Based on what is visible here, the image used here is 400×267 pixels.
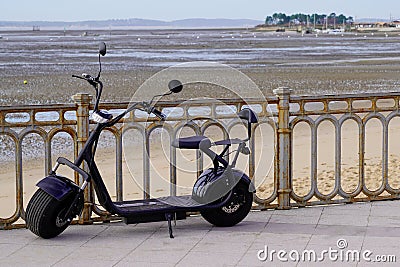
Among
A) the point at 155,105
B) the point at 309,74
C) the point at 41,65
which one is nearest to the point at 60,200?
the point at 155,105

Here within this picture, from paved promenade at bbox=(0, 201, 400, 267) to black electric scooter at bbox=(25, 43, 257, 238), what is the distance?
149 mm

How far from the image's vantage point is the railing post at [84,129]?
7371 mm

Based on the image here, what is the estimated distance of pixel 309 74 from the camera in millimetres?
33812

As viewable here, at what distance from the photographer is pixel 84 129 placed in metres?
7.41

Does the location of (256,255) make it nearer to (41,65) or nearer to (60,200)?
(60,200)

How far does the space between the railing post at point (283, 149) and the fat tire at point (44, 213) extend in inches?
83.6

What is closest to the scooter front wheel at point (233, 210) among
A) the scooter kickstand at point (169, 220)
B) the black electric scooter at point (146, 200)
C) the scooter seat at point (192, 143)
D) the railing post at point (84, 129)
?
the black electric scooter at point (146, 200)

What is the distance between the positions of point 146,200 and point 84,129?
821mm

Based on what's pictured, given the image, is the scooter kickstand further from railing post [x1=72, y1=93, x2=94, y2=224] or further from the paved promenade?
railing post [x1=72, y1=93, x2=94, y2=224]

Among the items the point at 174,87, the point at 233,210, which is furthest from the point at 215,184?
the point at 174,87

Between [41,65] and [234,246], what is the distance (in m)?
34.1

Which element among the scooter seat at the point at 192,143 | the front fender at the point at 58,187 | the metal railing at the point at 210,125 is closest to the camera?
the front fender at the point at 58,187

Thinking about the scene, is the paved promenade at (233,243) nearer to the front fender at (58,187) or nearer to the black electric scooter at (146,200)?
the black electric scooter at (146,200)

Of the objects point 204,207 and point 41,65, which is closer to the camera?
point 204,207
